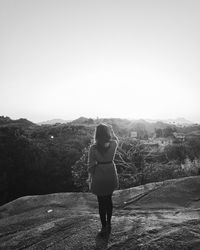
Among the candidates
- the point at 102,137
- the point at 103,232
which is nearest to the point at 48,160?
the point at 103,232

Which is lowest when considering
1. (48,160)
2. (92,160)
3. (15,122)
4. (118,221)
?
(48,160)

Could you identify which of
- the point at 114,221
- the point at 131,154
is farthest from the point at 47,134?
the point at 114,221

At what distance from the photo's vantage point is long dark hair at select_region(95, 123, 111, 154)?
367 cm

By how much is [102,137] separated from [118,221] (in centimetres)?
169

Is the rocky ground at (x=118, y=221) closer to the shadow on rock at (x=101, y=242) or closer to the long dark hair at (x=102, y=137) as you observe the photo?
the shadow on rock at (x=101, y=242)

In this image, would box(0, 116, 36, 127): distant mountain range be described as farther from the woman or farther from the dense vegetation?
the woman

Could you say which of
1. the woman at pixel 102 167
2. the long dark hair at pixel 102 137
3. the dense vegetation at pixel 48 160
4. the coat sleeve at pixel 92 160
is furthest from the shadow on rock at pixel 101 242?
the dense vegetation at pixel 48 160

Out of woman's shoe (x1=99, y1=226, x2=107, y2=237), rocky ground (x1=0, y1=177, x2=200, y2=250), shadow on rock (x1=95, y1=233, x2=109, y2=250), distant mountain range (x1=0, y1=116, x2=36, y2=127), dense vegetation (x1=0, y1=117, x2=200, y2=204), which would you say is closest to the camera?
shadow on rock (x1=95, y1=233, x2=109, y2=250)

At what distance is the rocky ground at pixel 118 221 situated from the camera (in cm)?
361

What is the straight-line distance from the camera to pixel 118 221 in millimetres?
4445

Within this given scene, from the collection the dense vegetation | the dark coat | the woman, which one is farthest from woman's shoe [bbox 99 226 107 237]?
the dense vegetation

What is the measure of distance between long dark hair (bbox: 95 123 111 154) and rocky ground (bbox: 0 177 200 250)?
129cm

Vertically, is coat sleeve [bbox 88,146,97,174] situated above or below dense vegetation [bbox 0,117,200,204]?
above

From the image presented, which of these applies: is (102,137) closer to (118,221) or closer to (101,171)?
(101,171)
